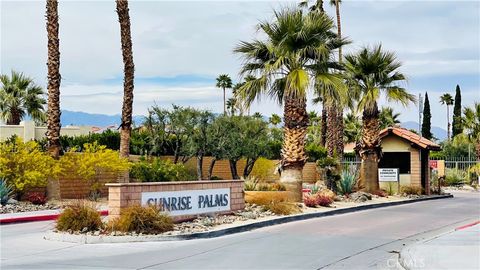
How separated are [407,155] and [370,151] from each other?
455 cm

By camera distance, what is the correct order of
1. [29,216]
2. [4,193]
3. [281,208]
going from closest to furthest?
[29,216], [281,208], [4,193]

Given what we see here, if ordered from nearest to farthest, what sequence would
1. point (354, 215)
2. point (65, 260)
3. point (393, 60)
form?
point (65, 260) → point (354, 215) → point (393, 60)

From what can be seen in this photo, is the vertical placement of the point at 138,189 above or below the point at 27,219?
above

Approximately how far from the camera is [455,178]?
2002 inches

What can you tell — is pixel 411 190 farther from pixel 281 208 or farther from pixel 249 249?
pixel 249 249

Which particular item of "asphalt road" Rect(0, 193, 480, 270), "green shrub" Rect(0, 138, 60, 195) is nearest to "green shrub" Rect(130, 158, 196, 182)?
"green shrub" Rect(0, 138, 60, 195)

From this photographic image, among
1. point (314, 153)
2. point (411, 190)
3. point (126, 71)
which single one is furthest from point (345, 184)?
point (314, 153)

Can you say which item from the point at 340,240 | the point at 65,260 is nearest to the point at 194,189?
the point at 340,240

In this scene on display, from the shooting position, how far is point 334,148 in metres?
44.4

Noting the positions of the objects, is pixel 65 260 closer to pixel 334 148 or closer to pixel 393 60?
pixel 393 60

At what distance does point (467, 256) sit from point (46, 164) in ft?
57.7

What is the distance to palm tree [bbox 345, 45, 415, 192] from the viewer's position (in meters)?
32.9

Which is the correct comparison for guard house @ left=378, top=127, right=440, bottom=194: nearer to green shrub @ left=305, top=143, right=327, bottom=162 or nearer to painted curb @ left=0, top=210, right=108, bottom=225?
green shrub @ left=305, top=143, right=327, bottom=162

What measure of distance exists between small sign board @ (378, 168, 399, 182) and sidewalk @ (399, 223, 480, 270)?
1876 cm
